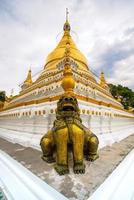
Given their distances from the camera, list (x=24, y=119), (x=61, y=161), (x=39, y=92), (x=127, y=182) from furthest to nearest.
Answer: (x=39, y=92)
(x=24, y=119)
(x=61, y=161)
(x=127, y=182)

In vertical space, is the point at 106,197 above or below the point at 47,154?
below

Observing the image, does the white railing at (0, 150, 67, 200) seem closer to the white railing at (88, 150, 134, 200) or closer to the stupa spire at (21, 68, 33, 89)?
the white railing at (88, 150, 134, 200)

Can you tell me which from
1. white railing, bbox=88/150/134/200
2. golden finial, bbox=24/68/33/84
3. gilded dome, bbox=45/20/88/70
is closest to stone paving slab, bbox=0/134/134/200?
white railing, bbox=88/150/134/200

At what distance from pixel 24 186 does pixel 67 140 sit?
984 millimetres

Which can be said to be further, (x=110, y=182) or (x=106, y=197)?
(x=110, y=182)

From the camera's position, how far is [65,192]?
2205mm

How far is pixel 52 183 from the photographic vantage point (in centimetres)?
247

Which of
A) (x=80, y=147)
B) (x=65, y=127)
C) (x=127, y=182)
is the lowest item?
(x=127, y=182)

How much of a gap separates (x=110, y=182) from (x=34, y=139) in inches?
130

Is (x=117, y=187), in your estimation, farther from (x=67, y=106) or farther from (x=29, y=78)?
(x=29, y=78)

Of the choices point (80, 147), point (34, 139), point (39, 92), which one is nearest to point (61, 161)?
point (80, 147)

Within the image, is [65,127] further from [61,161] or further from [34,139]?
[34,139]

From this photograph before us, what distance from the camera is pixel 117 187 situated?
240cm

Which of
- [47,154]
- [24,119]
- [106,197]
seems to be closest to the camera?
[106,197]
